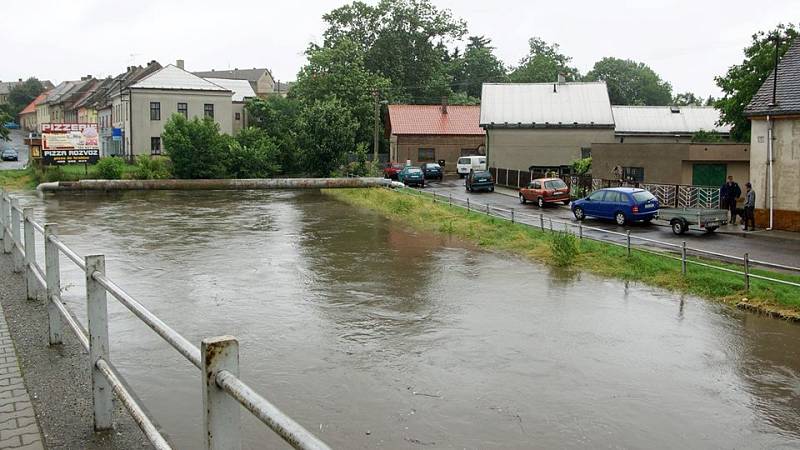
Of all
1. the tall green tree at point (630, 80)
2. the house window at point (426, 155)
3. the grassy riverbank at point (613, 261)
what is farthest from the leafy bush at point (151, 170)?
the tall green tree at point (630, 80)

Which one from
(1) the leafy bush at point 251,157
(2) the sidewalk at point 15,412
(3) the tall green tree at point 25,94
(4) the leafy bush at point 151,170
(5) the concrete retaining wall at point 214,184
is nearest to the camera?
(2) the sidewalk at point 15,412

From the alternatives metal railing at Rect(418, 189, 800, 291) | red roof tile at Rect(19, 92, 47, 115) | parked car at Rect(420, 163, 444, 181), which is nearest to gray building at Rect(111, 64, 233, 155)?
parked car at Rect(420, 163, 444, 181)

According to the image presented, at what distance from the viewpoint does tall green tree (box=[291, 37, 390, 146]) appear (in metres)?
67.9

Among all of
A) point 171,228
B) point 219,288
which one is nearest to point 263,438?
point 219,288

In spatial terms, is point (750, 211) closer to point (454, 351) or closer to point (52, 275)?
point (454, 351)

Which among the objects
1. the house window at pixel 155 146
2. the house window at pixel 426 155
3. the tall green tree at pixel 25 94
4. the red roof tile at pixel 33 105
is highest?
the tall green tree at pixel 25 94

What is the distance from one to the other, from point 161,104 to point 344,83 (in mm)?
16824

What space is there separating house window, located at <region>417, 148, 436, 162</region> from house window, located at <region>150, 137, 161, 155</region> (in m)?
23.9

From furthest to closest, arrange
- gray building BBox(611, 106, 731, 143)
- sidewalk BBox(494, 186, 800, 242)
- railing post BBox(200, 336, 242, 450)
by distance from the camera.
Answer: gray building BBox(611, 106, 731, 143) → sidewalk BBox(494, 186, 800, 242) → railing post BBox(200, 336, 242, 450)

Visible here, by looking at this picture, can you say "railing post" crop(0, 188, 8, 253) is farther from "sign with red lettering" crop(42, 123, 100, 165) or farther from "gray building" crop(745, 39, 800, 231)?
"sign with red lettering" crop(42, 123, 100, 165)

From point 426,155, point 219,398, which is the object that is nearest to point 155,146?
point 426,155

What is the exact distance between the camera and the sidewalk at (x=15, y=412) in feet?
17.1

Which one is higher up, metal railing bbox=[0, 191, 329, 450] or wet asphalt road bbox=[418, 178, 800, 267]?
metal railing bbox=[0, 191, 329, 450]

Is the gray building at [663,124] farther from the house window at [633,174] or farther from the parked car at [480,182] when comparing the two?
the house window at [633,174]
